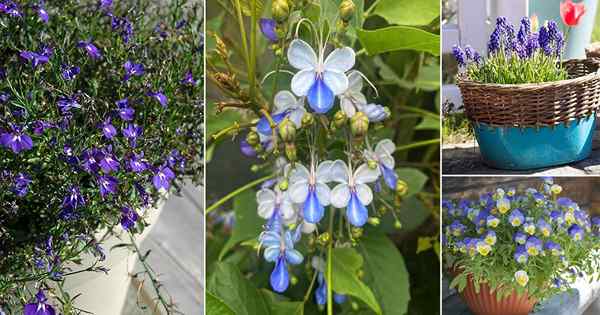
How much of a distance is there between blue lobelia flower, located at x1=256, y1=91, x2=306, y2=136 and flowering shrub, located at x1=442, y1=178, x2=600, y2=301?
0.57 feet

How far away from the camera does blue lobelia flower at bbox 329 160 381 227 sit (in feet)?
1.94

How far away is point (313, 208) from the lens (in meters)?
0.59

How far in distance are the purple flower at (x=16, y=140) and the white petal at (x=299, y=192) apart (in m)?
0.22

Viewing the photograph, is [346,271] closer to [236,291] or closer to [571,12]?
[236,291]

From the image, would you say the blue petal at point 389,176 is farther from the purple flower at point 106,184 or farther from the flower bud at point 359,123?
the purple flower at point 106,184

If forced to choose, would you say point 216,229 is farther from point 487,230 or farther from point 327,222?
point 487,230

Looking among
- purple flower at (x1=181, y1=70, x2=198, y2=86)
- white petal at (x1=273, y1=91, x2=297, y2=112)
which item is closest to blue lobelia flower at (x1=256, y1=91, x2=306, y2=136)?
white petal at (x1=273, y1=91, x2=297, y2=112)

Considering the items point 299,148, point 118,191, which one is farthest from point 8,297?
point 299,148

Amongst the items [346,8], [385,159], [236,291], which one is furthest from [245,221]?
[346,8]

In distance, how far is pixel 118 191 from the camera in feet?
1.94

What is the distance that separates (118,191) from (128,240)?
0.29ft

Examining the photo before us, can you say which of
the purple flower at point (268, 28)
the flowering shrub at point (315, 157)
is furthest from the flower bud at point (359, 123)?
the purple flower at point (268, 28)

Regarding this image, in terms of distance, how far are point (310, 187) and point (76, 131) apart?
20cm

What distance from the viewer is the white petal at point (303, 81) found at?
0.58 meters
